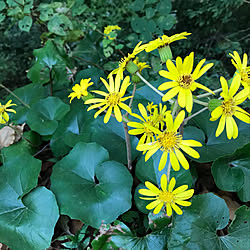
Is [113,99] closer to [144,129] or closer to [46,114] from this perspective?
[144,129]

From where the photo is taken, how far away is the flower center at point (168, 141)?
686 millimetres

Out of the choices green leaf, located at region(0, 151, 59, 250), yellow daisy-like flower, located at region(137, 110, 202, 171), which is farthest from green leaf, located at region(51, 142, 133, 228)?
yellow daisy-like flower, located at region(137, 110, 202, 171)

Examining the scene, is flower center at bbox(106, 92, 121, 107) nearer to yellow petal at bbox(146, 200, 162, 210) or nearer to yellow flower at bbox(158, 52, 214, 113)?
Result: yellow flower at bbox(158, 52, 214, 113)

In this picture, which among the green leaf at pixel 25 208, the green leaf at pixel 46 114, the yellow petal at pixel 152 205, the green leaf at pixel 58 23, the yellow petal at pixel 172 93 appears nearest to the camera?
the yellow petal at pixel 172 93

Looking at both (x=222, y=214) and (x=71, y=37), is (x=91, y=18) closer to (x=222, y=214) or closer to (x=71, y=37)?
(x=71, y=37)

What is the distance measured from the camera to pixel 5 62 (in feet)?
6.17

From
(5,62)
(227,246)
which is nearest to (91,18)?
(5,62)

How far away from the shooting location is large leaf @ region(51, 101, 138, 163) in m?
1.07

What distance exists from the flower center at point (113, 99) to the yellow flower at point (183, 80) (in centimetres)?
20

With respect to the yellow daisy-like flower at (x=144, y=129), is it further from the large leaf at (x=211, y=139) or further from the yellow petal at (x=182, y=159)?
the large leaf at (x=211, y=139)

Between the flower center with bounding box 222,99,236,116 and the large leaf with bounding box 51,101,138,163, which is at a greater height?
the flower center with bounding box 222,99,236,116

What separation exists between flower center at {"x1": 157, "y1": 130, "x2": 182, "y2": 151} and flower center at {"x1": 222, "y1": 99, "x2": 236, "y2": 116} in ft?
0.50

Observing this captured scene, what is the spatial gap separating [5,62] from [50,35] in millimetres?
588

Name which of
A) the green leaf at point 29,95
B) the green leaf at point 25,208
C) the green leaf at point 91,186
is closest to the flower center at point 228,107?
the green leaf at point 91,186
